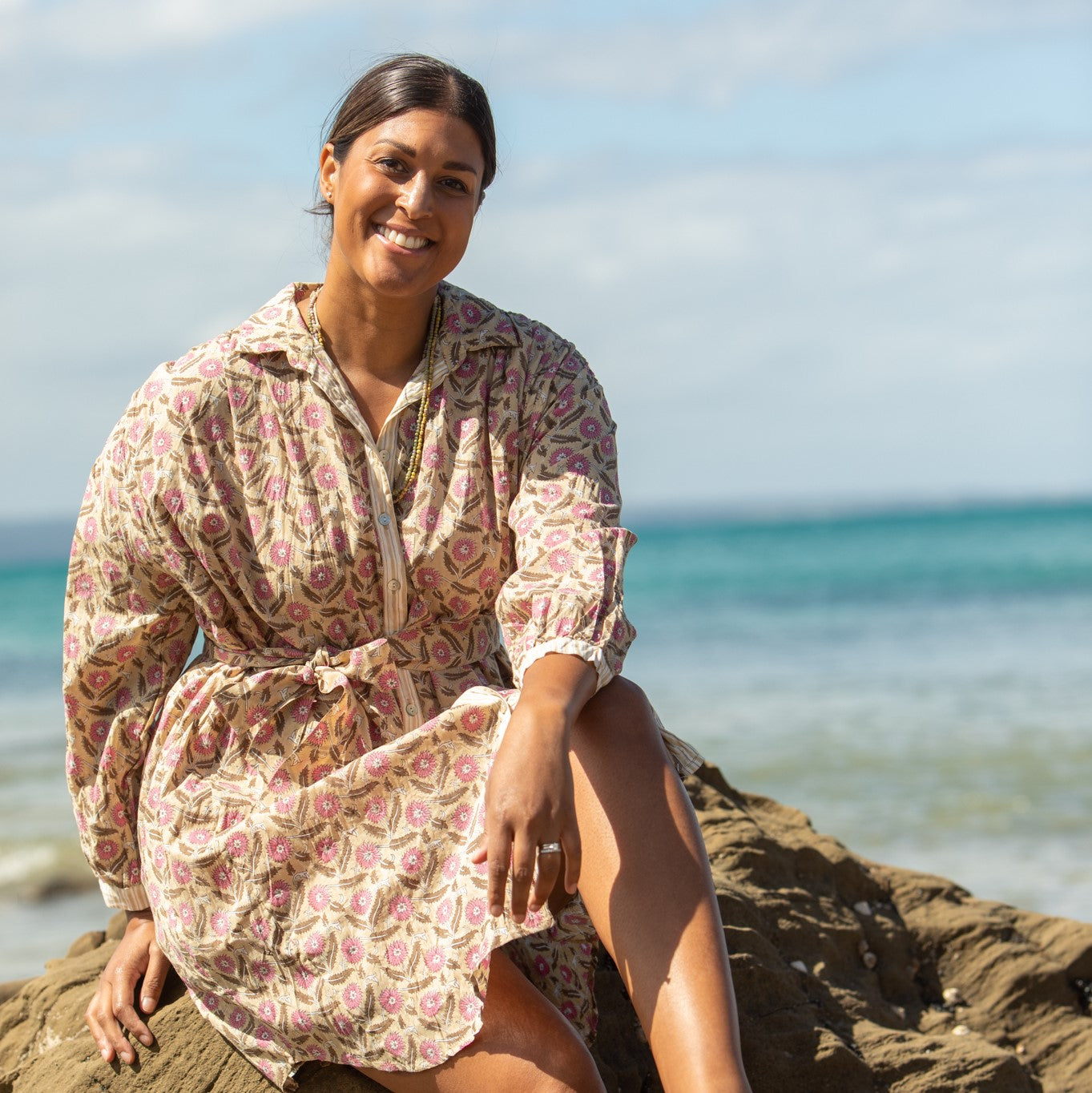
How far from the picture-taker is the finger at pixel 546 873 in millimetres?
2045

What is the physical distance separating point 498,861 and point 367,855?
33 centimetres

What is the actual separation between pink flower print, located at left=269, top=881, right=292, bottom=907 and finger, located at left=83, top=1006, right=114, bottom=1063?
1.76 feet

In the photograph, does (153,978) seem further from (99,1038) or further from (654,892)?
(654,892)

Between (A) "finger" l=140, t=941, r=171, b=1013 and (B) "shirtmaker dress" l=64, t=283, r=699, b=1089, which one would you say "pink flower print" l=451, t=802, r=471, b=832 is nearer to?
(B) "shirtmaker dress" l=64, t=283, r=699, b=1089

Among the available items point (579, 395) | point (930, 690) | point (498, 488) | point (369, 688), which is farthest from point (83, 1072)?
point (930, 690)

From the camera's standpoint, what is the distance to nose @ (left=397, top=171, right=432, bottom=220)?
2428mm

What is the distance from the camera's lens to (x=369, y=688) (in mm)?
2473

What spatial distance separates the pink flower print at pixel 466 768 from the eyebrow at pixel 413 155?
0.99 meters

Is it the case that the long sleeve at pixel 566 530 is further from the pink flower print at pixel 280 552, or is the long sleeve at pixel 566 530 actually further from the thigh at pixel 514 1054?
the thigh at pixel 514 1054

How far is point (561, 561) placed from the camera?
232cm

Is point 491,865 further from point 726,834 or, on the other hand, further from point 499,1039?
point 726,834

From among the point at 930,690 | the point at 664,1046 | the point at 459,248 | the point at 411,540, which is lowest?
the point at 930,690

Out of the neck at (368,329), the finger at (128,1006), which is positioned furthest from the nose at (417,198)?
the finger at (128,1006)

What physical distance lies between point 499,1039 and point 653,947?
0.28 m
